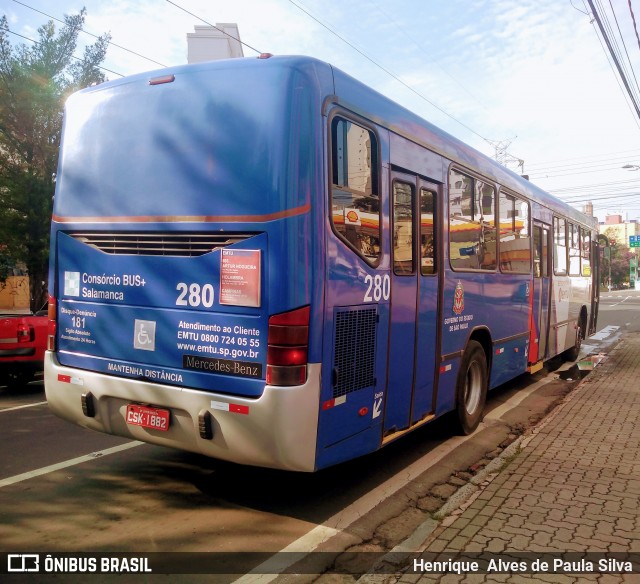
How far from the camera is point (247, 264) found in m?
3.75

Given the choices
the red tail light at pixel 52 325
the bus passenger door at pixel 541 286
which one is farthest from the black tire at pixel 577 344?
the red tail light at pixel 52 325

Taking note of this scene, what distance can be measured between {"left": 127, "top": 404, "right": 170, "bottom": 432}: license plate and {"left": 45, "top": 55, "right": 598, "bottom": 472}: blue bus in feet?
0.05

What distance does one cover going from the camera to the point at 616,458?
5.53 metres

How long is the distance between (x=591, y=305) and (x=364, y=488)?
34.6 feet

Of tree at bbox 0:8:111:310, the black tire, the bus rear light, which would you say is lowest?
the black tire

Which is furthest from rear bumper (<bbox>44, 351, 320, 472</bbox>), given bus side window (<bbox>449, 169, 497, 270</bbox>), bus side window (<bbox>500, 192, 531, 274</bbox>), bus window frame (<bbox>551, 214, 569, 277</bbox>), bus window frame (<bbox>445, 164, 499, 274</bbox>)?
bus window frame (<bbox>551, 214, 569, 277</bbox>)


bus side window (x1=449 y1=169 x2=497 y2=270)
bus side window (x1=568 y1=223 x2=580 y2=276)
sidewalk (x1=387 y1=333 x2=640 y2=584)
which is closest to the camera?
sidewalk (x1=387 y1=333 x2=640 y2=584)

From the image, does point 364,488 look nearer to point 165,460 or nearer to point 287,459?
point 287,459

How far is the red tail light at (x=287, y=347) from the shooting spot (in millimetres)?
3625

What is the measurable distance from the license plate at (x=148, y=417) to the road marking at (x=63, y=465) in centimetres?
149

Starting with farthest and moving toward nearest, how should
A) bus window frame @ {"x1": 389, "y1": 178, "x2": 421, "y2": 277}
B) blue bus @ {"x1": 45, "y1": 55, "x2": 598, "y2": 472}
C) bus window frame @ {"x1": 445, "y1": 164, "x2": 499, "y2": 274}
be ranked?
bus window frame @ {"x1": 445, "y1": 164, "x2": 499, "y2": 274} < bus window frame @ {"x1": 389, "y1": 178, "x2": 421, "y2": 277} < blue bus @ {"x1": 45, "y1": 55, "x2": 598, "y2": 472}

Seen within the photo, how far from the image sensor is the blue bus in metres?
3.68

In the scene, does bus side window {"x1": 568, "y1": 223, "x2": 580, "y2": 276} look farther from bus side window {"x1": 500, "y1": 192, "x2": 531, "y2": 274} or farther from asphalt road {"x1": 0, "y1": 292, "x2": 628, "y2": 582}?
asphalt road {"x1": 0, "y1": 292, "x2": 628, "y2": 582}

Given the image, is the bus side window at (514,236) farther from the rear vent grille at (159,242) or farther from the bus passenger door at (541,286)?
the rear vent grille at (159,242)
